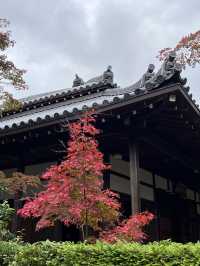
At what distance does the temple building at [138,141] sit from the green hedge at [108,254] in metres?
3.29

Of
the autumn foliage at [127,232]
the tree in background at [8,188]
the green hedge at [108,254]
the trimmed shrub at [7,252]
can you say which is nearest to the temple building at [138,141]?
the tree in background at [8,188]

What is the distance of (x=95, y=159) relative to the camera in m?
8.14

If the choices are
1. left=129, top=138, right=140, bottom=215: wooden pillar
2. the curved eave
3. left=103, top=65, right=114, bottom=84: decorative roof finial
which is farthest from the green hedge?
left=103, top=65, right=114, bottom=84: decorative roof finial

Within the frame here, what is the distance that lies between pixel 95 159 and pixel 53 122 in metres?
2.12

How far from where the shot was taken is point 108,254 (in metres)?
6.41

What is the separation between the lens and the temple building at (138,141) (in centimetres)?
933

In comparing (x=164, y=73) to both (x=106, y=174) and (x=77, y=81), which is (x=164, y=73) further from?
(x=77, y=81)

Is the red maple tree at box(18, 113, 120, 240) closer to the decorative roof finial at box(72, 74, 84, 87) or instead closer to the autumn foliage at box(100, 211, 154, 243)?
Result: the autumn foliage at box(100, 211, 154, 243)


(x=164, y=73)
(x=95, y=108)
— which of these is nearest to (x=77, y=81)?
(x=95, y=108)

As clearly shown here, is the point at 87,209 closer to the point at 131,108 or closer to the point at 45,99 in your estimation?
the point at 131,108

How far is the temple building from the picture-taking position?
933 centimetres

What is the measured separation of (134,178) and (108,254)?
3734 millimetres

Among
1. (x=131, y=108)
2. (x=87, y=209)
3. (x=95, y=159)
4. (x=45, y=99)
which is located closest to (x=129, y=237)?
(x=87, y=209)

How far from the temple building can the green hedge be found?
3.29 m
